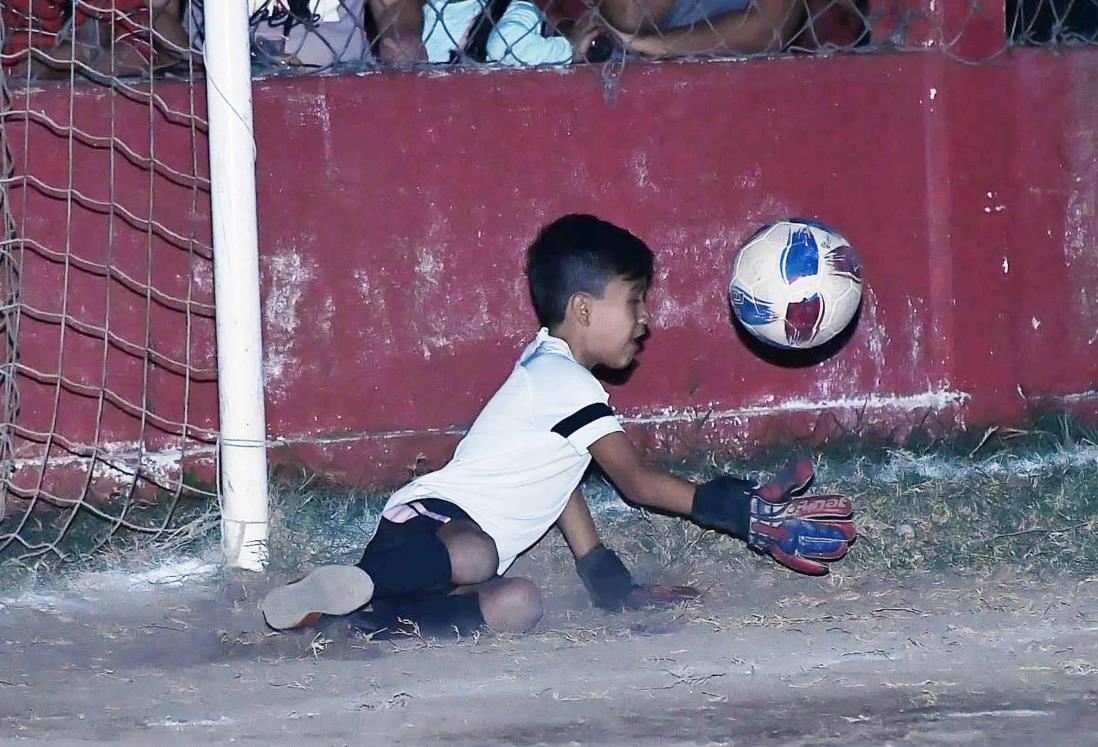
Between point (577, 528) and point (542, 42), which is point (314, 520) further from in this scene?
point (542, 42)

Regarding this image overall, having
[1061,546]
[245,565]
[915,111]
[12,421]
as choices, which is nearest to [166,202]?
[12,421]

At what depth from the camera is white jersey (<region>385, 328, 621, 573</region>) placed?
146 inches

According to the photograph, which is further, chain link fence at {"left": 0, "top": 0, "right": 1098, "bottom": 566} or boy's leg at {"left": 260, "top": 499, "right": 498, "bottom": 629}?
chain link fence at {"left": 0, "top": 0, "right": 1098, "bottom": 566}

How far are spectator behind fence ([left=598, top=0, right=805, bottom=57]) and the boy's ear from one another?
1.22m

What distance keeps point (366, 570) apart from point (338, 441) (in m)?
1.19

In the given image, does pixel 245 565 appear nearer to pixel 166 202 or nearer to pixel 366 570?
pixel 366 570

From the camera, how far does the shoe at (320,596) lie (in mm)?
3430

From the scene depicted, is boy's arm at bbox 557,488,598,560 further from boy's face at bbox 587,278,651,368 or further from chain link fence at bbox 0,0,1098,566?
chain link fence at bbox 0,0,1098,566

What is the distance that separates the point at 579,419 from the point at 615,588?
415 mm

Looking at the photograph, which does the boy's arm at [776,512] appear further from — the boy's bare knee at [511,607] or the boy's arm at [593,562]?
the boy's bare knee at [511,607]

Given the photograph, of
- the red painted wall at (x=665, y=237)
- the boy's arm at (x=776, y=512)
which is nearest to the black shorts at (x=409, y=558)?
the boy's arm at (x=776, y=512)

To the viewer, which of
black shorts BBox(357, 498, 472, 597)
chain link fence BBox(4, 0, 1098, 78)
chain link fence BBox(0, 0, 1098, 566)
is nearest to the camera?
black shorts BBox(357, 498, 472, 597)

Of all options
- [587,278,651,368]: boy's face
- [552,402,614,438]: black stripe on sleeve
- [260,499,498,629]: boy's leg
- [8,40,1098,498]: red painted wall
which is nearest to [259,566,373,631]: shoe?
[260,499,498,629]: boy's leg

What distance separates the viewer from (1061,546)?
4.03 meters
